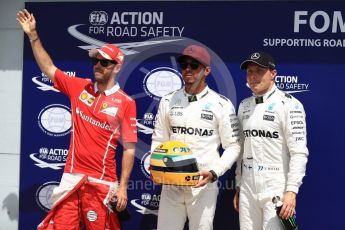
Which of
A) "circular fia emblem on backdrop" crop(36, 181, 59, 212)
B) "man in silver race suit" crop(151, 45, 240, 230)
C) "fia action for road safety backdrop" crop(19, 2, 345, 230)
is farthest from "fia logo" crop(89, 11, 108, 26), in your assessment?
"circular fia emblem on backdrop" crop(36, 181, 59, 212)

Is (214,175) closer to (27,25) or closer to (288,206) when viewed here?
(288,206)

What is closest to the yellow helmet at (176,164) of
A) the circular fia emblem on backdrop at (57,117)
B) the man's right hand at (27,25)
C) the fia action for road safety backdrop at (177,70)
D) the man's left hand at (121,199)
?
the man's left hand at (121,199)

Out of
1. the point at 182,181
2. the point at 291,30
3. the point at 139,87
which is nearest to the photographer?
the point at 182,181

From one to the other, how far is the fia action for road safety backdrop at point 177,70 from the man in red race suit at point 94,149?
0.70 metres

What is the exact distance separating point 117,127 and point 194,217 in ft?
2.65

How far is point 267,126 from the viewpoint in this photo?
3.28 meters

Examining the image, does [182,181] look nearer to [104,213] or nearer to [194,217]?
[194,217]

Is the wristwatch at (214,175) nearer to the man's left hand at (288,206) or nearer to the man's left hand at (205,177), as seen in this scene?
the man's left hand at (205,177)

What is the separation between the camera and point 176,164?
10.5 feet

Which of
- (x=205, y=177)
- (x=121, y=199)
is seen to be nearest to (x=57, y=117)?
(x=121, y=199)

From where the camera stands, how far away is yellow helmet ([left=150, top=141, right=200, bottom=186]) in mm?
3195

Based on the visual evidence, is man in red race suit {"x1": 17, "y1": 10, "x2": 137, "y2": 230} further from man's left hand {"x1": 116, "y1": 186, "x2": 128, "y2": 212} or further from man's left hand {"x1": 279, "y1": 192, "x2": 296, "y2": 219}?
man's left hand {"x1": 279, "y1": 192, "x2": 296, "y2": 219}

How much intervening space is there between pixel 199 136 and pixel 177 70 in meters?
0.93

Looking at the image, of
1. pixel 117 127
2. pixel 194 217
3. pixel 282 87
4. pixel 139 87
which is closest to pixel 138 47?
pixel 139 87
